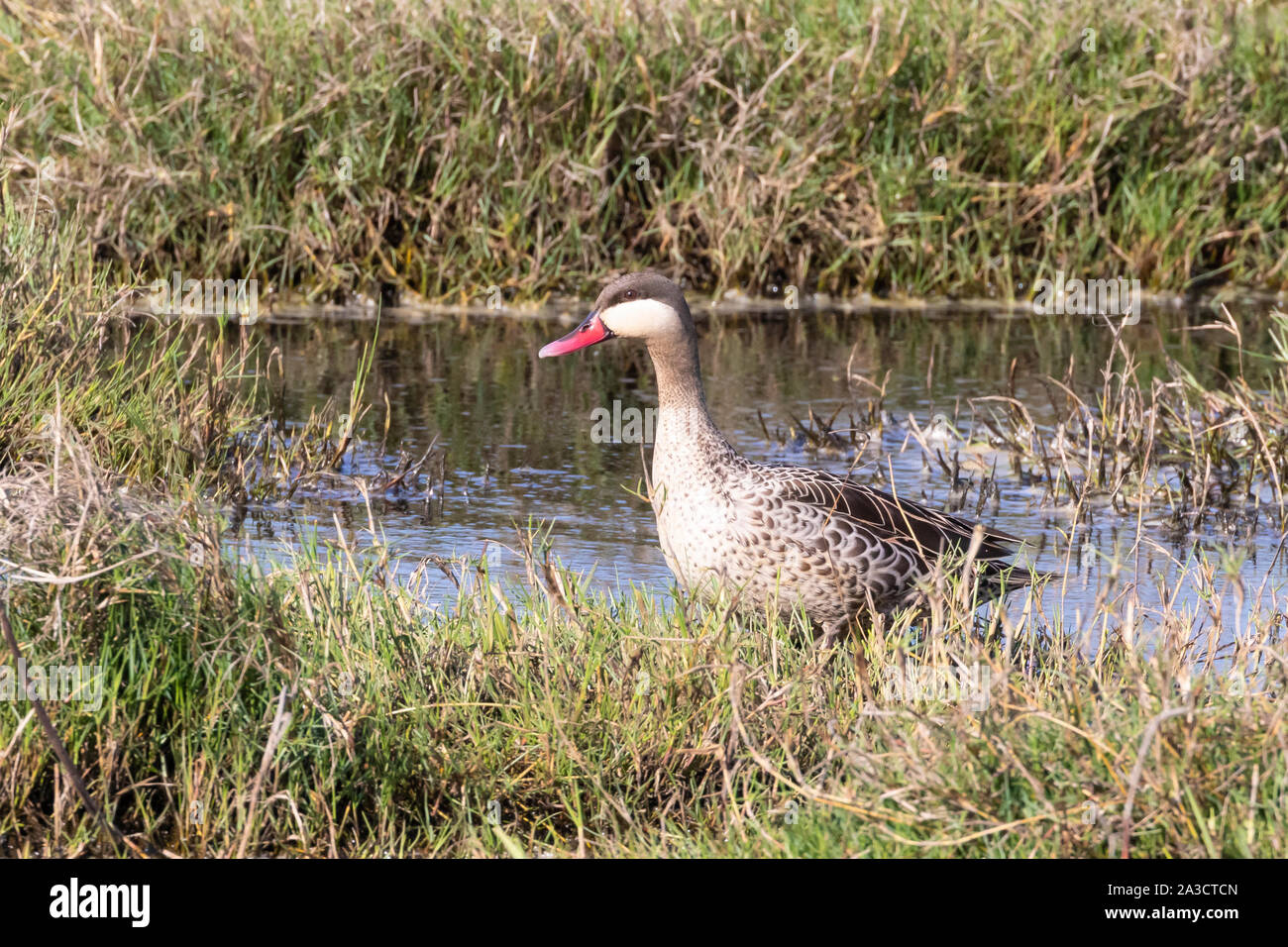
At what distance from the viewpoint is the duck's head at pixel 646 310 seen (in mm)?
6035

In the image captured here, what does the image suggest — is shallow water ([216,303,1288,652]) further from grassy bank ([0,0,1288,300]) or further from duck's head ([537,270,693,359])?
duck's head ([537,270,693,359])

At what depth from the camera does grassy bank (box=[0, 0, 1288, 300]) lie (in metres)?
10.8

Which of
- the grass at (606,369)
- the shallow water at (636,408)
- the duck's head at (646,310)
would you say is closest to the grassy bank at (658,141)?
the grass at (606,369)

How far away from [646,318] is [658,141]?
212 inches

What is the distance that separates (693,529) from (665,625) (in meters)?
0.61

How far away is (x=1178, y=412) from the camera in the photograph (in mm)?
8383

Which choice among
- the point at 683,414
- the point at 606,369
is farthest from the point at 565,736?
the point at 606,369

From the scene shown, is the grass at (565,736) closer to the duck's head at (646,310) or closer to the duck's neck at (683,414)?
the duck's neck at (683,414)

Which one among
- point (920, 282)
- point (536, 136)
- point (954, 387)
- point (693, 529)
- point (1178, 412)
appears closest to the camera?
point (693, 529)

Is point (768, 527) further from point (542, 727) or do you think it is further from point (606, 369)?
point (606, 369)

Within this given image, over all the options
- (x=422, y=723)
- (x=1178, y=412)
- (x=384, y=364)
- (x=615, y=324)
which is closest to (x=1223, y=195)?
(x=1178, y=412)

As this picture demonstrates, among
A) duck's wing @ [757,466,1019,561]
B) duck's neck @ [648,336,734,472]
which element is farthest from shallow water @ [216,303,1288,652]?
duck's neck @ [648,336,734,472]

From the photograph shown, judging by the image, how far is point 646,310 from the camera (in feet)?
19.9

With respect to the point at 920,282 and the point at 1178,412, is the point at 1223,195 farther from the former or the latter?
the point at 1178,412
